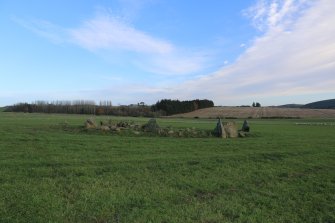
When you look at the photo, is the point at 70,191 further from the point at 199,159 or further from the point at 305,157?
the point at 305,157

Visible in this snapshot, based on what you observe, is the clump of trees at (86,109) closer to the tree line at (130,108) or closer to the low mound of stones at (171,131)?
the tree line at (130,108)

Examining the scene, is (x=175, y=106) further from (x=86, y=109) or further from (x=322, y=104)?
(x=322, y=104)

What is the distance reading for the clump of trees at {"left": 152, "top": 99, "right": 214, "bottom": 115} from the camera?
112 m

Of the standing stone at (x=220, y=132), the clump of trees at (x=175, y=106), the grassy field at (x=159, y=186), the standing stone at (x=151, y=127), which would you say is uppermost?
the clump of trees at (x=175, y=106)

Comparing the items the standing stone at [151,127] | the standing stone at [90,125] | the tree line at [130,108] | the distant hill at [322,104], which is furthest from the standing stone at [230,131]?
the distant hill at [322,104]

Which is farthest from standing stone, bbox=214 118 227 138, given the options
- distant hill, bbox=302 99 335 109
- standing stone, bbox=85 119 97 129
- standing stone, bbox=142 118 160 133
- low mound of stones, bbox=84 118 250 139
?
distant hill, bbox=302 99 335 109

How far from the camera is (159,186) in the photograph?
36.4 feet

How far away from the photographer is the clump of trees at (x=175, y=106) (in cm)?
11225

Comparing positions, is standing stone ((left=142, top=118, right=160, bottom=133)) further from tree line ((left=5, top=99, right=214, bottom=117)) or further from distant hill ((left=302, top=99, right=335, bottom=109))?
distant hill ((left=302, top=99, right=335, bottom=109))

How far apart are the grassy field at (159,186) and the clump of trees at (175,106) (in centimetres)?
9345

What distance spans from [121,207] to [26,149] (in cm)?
1014

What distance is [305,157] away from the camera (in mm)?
18391

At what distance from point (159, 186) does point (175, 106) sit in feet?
336

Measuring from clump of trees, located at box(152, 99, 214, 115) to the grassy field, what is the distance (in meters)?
93.5
